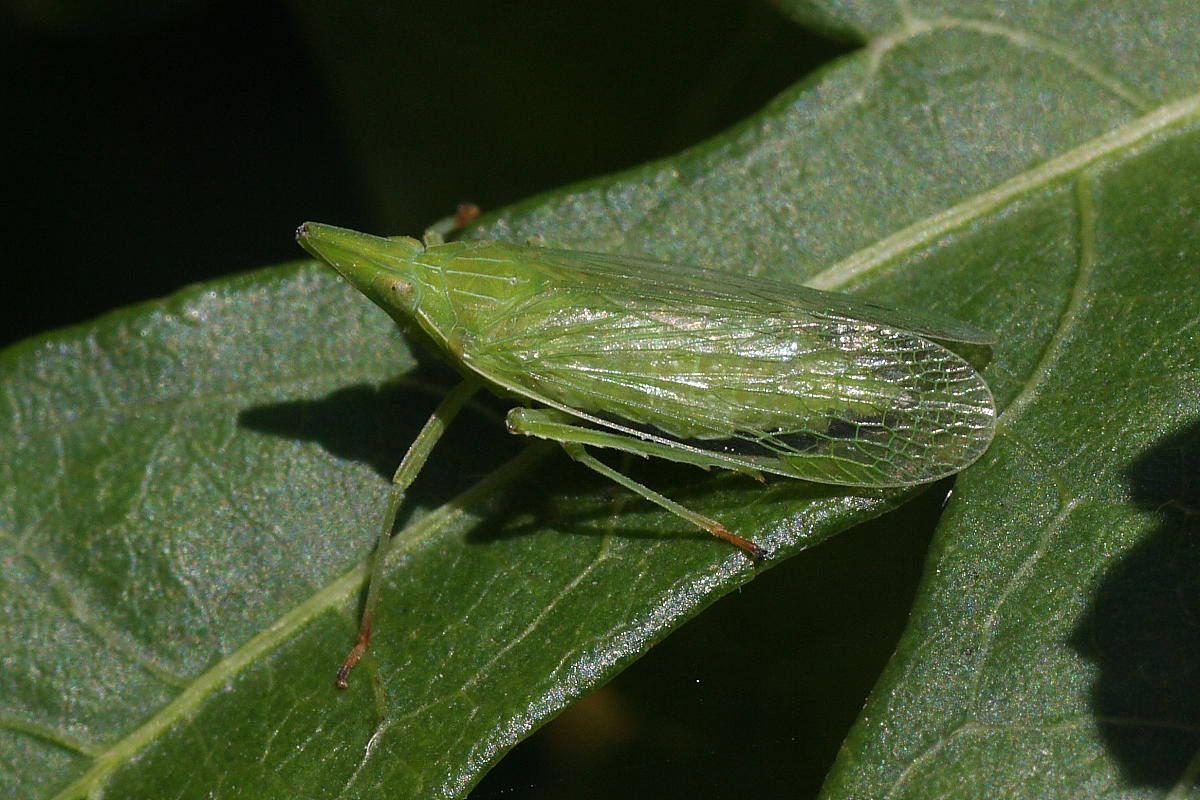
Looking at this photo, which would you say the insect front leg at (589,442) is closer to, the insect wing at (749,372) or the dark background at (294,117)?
the insect wing at (749,372)

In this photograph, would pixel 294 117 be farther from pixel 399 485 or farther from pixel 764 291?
pixel 764 291

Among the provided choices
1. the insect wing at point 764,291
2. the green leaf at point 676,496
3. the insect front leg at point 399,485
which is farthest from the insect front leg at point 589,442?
the insect wing at point 764,291

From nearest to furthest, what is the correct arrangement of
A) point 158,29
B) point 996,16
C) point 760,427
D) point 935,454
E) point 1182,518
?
point 1182,518 → point 935,454 → point 760,427 → point 996,16 → point 158,29

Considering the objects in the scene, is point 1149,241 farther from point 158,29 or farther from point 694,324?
point 158,29

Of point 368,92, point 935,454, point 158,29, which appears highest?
point 158,29

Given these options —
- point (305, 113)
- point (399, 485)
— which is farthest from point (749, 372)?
point (305, 113)

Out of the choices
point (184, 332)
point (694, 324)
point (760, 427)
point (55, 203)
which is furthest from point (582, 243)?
Answer: point (55, 203)

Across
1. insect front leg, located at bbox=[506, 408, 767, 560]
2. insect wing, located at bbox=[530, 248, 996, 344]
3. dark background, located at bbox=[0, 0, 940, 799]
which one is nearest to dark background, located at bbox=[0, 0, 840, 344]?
dark background, located at bbox=[0, 0, 940, 799]
